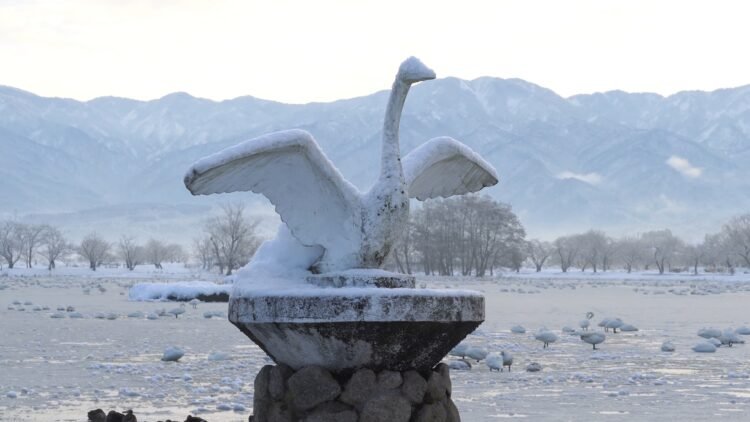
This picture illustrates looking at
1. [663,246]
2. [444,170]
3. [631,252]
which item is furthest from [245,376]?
[631,252]

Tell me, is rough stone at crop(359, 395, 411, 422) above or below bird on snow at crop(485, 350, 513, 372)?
above

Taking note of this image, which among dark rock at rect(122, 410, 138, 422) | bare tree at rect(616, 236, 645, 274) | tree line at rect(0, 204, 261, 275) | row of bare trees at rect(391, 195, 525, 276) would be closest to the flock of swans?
dark rock at rect(122, 410, 138, 422)

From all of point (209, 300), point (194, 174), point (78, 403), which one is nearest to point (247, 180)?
point (194, 174)

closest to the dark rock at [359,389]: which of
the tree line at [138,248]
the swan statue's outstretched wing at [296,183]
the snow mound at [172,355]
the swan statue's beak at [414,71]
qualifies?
the swan statue's outstretched wing at [296,183]

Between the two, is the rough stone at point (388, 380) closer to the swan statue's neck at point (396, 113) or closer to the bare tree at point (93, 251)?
the swan statue's neck at point (396, 113)

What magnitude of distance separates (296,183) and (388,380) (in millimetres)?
1514

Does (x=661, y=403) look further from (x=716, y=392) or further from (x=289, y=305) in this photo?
(x=289, y=305)

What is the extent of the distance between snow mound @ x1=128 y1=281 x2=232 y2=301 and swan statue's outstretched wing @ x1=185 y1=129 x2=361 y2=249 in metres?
29.1

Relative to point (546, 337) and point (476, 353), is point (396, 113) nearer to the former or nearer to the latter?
point (476, 353)

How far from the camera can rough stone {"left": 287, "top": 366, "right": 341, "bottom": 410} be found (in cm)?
698

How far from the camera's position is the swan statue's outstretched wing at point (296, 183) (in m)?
7.21

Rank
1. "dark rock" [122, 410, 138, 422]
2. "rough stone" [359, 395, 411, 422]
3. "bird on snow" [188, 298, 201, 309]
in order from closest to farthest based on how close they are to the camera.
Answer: "rough stone" [359, 395, 411, 422] < "dark rock" [122, 410, 138, 422] < "bird on snow" [188, 298, 201, 309]

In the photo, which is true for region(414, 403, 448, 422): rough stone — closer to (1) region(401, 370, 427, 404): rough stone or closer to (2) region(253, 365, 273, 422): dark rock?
(1) region(401, 370, 427, 404): rough stone

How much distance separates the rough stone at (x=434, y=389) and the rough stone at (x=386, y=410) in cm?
30
